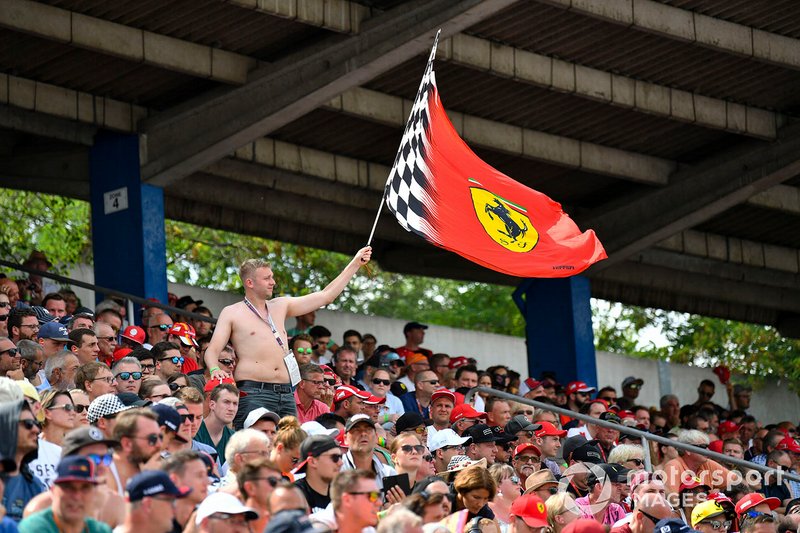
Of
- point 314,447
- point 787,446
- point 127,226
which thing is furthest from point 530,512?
point 127,226

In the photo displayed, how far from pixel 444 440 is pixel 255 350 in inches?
64.9

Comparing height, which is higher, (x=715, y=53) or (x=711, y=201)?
(x=715, y=53)

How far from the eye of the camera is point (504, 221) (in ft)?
43.0

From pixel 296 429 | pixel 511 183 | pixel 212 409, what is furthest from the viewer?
pixel 511 183

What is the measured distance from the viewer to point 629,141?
850 inches

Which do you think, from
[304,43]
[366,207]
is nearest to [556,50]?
[304,43]

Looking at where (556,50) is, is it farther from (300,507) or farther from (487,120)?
(300,507)

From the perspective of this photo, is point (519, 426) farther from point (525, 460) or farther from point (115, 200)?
point (115, 200)

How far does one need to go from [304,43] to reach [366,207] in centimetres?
562

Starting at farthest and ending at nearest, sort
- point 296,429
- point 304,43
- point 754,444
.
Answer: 1. point 754,444
2. point 304,43
3. point 296,429

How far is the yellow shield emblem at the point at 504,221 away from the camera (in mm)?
12930

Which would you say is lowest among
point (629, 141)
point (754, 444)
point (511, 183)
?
point (754, 444)

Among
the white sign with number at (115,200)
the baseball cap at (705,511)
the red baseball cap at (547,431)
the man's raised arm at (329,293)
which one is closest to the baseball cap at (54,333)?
the man's raised arm at (329,293)

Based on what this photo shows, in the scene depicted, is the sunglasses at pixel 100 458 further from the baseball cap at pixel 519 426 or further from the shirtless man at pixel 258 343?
the baseball cap at pixel 519 426
